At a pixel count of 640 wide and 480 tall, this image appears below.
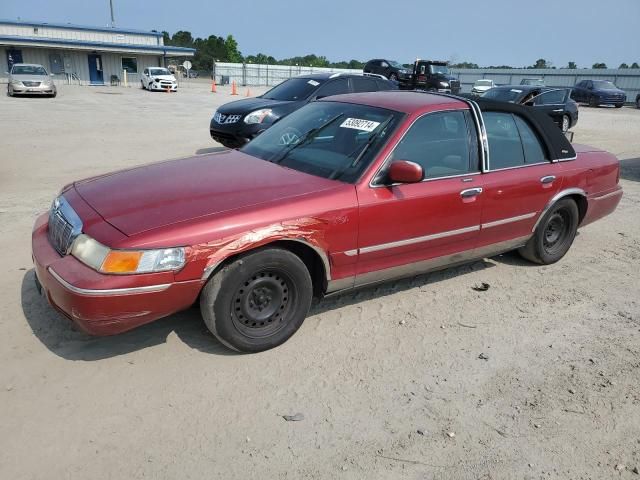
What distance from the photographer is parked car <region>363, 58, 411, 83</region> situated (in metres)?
30.6

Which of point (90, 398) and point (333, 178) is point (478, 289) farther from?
point (90, 398)

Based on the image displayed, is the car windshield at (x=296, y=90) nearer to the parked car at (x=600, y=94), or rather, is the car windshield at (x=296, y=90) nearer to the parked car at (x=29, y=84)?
the parked car at (x=29, y=84)

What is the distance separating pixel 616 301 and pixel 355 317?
2297mm

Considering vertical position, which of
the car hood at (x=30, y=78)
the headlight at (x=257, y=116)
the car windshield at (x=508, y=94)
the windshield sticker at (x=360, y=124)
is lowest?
the car hood at (x=30, y=78)

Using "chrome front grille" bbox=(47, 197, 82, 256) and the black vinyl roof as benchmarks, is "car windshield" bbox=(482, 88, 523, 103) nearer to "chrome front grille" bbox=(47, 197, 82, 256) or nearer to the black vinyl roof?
the black vinyl roof

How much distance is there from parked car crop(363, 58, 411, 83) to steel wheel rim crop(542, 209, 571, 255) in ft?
86.2

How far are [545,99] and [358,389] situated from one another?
578 inches

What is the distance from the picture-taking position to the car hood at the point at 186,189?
3078 mm

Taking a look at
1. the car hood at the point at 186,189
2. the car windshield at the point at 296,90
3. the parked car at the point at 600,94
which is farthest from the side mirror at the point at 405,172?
the parked car at the point at 600,94

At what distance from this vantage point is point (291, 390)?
10.0 feet

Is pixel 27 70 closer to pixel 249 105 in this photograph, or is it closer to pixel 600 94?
pixel 249 105

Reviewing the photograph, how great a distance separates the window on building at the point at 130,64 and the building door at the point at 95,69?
2002 mm

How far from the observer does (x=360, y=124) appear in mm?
3961

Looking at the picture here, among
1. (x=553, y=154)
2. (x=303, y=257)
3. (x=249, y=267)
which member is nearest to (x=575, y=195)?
(x=553, y=154)
